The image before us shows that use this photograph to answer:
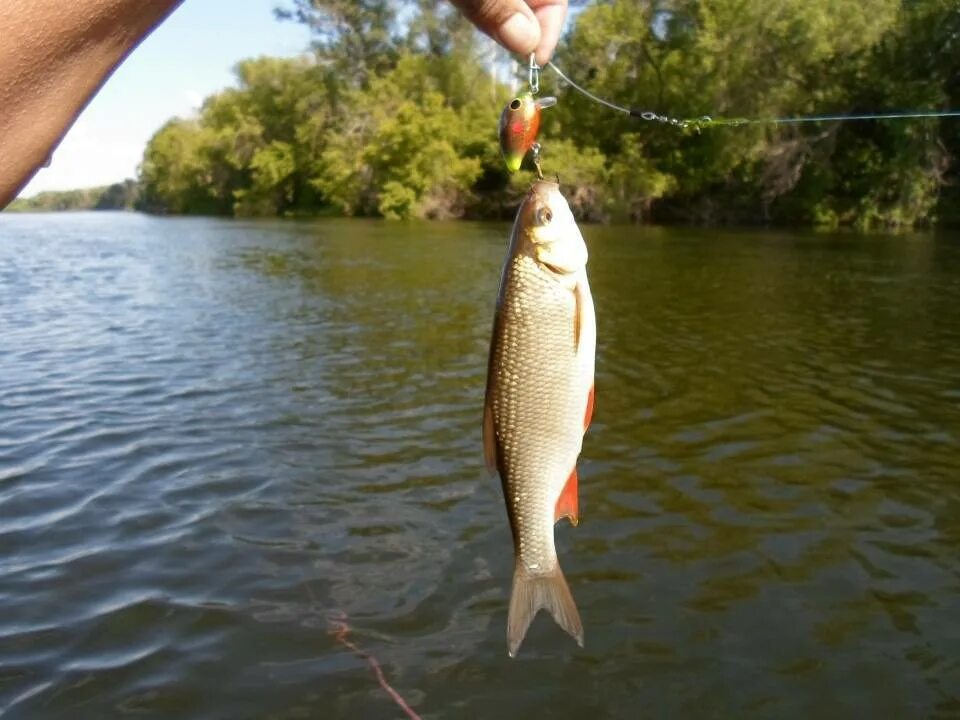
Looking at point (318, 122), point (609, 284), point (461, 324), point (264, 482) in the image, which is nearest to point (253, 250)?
point (609, 284)

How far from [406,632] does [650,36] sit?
51.3 meters

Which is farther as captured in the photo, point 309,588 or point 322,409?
point 322,409

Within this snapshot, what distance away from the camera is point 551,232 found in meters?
2.71

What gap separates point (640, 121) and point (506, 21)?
5340cm

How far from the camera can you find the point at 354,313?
715 inches

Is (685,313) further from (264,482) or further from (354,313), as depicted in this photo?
(264,482)

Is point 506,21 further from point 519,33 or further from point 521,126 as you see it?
point 521,126

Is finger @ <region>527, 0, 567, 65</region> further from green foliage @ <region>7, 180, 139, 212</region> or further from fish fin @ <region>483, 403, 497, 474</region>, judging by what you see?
green foliage @ <region>7, 180, 139, 212</region>

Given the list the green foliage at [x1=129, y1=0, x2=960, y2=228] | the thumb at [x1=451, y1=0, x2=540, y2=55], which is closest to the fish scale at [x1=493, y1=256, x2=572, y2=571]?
the thumb at [x1=451, y1=0, x2=540, y2=55]

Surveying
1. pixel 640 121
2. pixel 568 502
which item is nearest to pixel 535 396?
pixel 568 502

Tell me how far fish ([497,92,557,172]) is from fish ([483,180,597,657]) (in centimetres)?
17

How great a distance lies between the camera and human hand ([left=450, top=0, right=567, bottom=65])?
6.37 ft

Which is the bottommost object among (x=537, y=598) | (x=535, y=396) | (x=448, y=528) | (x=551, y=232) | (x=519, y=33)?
(x=448, y=528)

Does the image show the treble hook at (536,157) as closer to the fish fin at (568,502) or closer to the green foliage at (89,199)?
the fish fin at (568,502)
